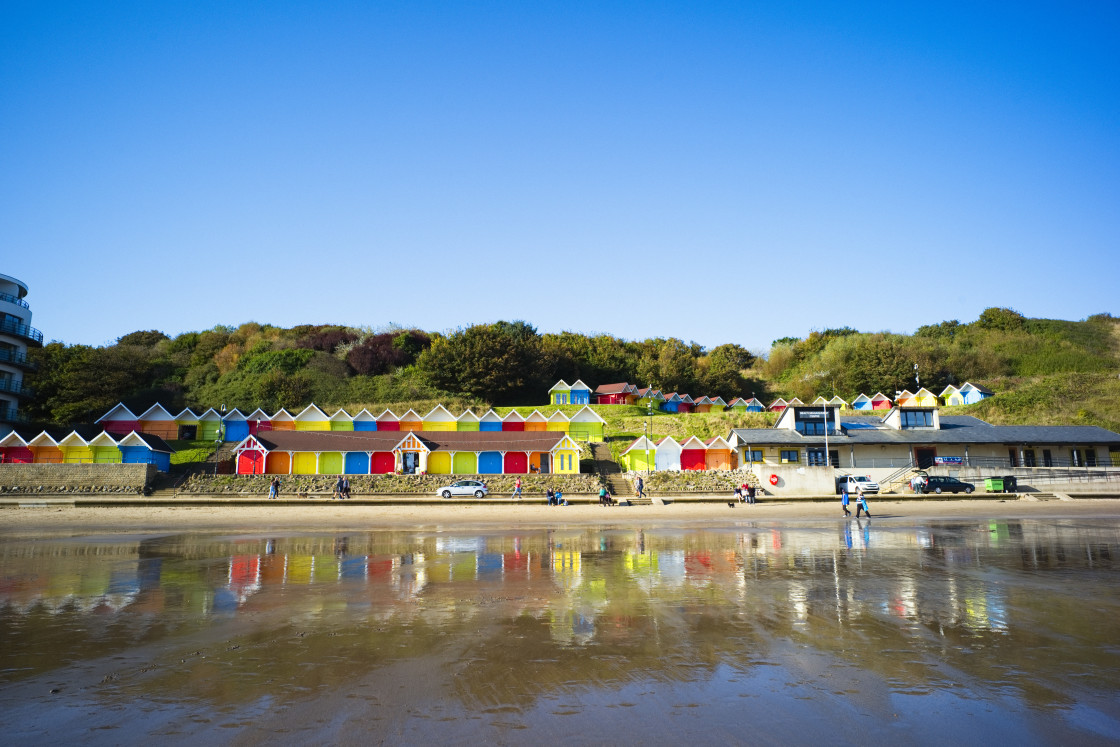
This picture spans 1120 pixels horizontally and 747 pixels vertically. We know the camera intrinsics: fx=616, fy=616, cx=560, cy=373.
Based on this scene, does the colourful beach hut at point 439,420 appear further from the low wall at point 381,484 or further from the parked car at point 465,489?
the parked car at point 465,489

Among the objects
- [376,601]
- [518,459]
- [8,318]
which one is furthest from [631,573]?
[8,318]

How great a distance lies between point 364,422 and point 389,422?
2.63 meters

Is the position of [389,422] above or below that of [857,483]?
above

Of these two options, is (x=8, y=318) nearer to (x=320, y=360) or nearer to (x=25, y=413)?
(x=25, y=413)

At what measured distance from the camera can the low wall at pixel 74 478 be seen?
4159cm

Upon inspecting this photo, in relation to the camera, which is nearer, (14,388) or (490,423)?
(14,388)

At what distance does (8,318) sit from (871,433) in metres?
77.9

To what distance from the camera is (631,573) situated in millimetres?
14969

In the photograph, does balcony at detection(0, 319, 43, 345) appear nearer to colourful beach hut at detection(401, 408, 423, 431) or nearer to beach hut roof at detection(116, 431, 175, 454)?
beach hut roof at detection(116, 431, 175, 454)

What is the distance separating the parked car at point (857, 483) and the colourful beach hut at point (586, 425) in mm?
23766

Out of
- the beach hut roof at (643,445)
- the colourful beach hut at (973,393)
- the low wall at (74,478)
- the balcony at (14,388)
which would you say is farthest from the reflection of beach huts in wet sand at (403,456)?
the colourful beach hut at (973,393)

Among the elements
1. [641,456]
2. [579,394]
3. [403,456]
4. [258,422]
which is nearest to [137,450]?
[258,422]

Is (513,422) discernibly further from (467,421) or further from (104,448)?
(104,448)

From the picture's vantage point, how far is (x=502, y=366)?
7500cm
